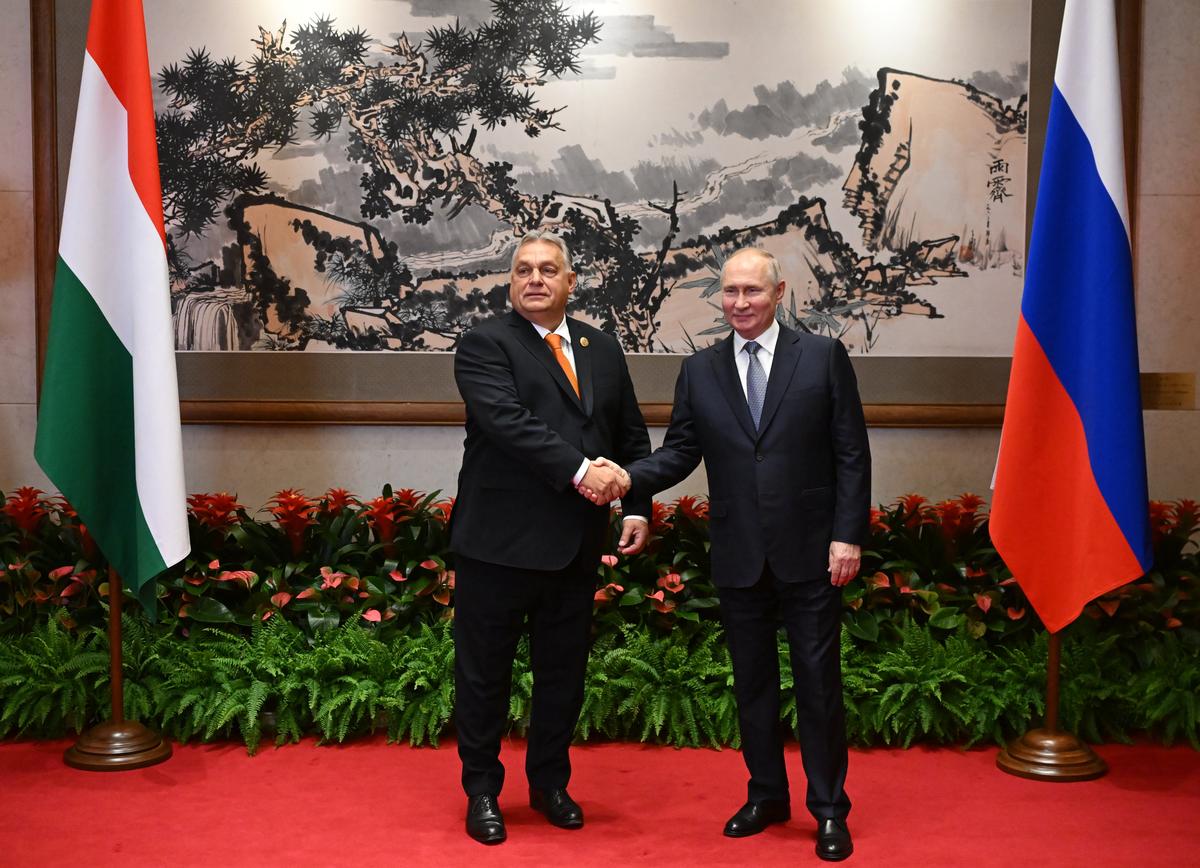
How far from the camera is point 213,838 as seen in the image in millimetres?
3242

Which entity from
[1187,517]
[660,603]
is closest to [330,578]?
[660,603]

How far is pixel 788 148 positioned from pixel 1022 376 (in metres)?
1.88

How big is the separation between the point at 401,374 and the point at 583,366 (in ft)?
6.87

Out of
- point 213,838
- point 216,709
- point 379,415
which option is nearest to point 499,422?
point 213,838

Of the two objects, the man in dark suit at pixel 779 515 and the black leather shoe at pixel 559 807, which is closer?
the man in dark suit at pixel 779 515

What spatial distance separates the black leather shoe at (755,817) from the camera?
10.7 ft

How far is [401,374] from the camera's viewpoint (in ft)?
17.3

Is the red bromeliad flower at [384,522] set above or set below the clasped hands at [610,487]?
below

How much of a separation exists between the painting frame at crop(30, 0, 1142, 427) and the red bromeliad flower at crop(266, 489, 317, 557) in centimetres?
67

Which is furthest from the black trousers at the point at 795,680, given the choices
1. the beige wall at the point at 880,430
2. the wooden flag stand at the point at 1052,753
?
the beige wall at the point at 880,430

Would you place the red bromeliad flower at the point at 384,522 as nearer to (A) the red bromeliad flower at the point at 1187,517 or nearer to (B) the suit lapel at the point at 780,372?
(B) the suit lapel at the point at 780,372

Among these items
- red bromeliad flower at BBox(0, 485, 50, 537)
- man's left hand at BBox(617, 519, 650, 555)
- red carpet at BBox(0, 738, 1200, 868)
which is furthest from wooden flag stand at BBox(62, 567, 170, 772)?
man's left hand at BBox(617, 519, 650, 555)

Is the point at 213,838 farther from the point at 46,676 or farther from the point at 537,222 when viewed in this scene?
the point at 537,222

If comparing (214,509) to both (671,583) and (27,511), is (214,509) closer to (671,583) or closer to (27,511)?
(27,511)
